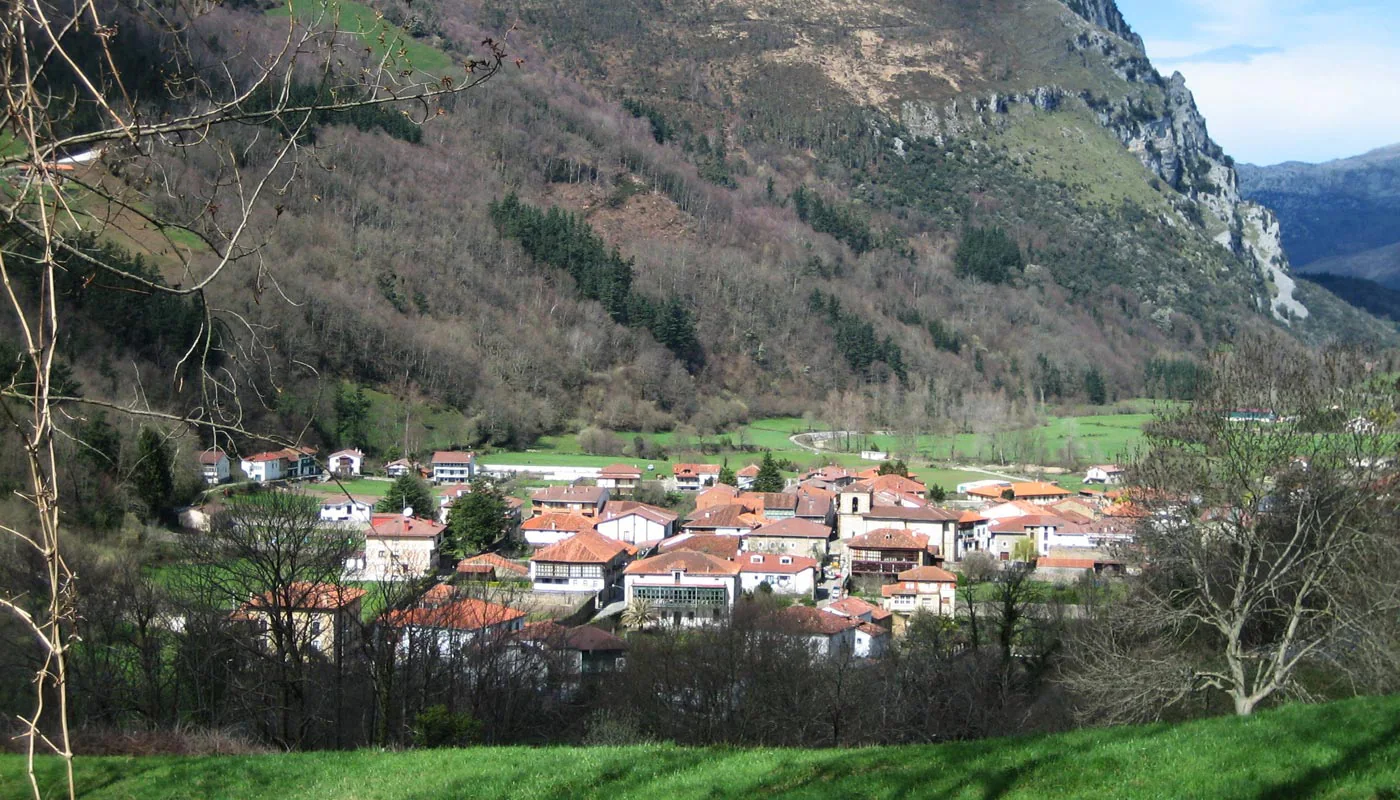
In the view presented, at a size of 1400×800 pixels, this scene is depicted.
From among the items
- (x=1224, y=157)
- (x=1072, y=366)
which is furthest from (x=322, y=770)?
(x=1224, y=157)

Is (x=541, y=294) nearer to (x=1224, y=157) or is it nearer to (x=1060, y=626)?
(x=1060, y=626)

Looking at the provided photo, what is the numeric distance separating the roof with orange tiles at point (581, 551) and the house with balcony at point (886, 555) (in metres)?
7.67

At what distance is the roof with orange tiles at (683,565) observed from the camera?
30.0 metres

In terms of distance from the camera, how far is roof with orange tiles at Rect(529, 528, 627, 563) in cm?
3133

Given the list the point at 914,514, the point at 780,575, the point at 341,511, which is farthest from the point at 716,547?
the point at 341,511

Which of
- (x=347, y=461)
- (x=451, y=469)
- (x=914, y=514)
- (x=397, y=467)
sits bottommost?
(x=914, y=514)

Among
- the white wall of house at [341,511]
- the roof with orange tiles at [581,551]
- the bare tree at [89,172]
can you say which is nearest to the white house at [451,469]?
the white wall of house at [341,511]

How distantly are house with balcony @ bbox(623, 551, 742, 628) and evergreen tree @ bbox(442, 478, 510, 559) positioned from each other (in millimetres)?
5721

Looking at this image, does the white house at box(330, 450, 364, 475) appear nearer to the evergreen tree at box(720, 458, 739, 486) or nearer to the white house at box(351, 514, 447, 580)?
the white house at box(351, 514, 447, 580)

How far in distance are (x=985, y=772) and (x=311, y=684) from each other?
11276 mm

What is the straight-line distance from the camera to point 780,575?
32.0 metres

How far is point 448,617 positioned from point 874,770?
11762mm

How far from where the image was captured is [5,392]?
2129mm

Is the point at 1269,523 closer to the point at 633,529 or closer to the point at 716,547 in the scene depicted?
the point at 716,547
